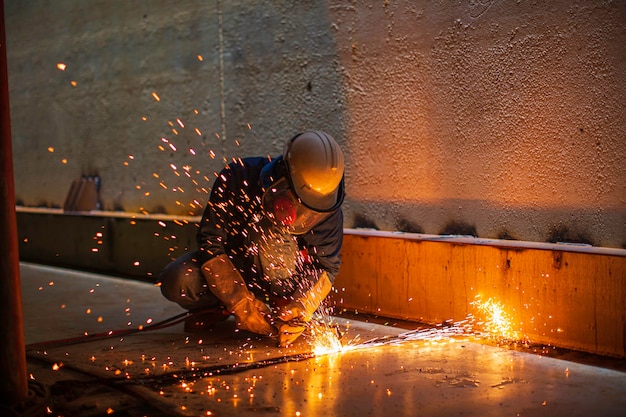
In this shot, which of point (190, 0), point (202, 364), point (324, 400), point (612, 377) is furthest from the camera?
point (190, 0)

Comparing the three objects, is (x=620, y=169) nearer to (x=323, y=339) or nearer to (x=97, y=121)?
(x=323, y=339)

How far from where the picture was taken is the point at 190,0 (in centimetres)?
722

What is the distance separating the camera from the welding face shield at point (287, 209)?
165 inches

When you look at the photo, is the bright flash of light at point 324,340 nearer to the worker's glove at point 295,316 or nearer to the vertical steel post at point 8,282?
the worker's glove at point 295,316

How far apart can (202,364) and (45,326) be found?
1.59 m

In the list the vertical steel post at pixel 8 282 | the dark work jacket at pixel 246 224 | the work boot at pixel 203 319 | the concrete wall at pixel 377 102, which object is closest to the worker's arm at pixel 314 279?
the dark work jacket at pixel 246 224

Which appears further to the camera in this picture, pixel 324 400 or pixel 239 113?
pixel 239 113

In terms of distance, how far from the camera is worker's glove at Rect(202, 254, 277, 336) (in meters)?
4.45

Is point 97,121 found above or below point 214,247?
above

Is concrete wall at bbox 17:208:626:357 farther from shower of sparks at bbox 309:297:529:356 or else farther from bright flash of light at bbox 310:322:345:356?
bright flash of light at bbox 310:322:345:356

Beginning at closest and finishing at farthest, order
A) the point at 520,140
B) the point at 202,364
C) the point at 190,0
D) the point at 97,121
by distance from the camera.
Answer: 1. the point at 202,364
2. the point at 520,140
3. the point at 190,0
4. the point at 97,121

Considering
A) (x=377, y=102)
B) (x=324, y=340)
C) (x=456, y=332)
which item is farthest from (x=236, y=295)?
(x=377, y=102)

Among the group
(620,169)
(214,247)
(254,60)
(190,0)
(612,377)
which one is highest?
(190,0)

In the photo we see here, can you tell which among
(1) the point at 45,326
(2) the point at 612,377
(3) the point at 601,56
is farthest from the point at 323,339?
(3) the point at 601,56
